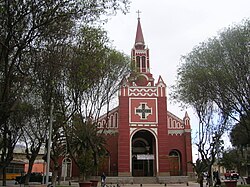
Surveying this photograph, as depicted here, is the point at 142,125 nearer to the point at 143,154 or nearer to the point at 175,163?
the point at 143,154

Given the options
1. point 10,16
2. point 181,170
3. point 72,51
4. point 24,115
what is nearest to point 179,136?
point 181,170

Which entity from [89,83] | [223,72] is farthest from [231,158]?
[89,83]

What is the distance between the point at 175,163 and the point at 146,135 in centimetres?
549

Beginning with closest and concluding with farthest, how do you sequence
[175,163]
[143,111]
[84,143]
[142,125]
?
[84,143] < [142,125] < [143,111] < [175,163]

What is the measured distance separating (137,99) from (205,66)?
67.6 ft

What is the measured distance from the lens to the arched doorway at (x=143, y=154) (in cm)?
3909

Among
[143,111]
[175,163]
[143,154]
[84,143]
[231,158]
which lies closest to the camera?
[84,143]

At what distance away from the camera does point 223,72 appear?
60.2ft

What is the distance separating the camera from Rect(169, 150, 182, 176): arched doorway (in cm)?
4003

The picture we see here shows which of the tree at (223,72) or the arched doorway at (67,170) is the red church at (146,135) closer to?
the arched doorway at (67,170)

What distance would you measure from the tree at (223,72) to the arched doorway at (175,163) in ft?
66.7

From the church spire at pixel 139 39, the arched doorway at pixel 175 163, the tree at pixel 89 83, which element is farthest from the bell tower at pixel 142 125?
the tree at pixel 89 83

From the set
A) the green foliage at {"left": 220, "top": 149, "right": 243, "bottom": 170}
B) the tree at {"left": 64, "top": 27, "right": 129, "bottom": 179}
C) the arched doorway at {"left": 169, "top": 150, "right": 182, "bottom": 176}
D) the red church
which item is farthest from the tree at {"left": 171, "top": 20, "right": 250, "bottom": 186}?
the green foliage at {"left": 220, "top": 149, "right": 243, "bottom": 170}

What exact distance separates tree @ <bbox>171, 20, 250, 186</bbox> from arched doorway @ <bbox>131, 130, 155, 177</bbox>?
1894cm
